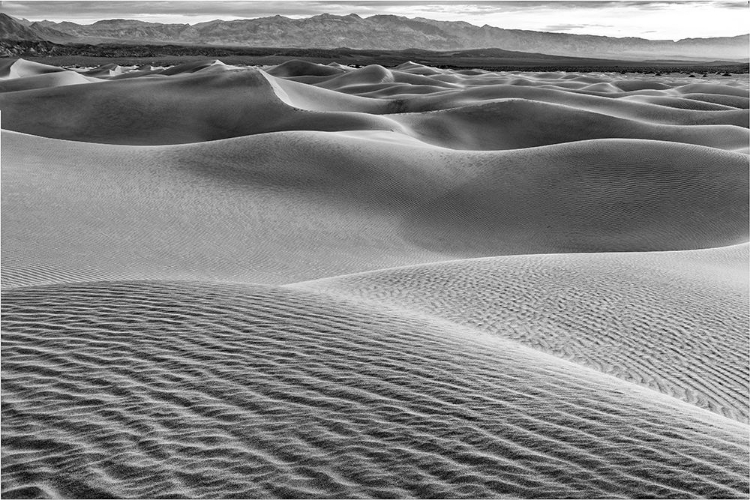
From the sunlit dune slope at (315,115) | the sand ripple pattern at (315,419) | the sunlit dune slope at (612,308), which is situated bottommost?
the sunlit dune slope at (612,308)

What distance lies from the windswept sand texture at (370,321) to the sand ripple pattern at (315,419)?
0.05 ft

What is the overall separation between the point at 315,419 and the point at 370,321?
92.6 inches

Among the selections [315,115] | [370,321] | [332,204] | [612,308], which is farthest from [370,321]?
[315,115]

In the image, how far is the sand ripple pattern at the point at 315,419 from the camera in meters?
3.32

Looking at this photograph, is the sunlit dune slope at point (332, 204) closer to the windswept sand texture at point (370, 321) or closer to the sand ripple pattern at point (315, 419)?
the windswept sand texture at point (370, 321)

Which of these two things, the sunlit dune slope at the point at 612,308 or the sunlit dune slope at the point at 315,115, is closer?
the sunlit dune slope at the point at 612,308

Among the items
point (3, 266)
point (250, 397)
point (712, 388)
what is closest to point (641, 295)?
point (712, 388)

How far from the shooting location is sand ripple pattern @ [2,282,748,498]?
3318mm

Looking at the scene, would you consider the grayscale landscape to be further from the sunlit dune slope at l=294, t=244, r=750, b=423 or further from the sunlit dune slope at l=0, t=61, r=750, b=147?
the sunlit dune slope at l=0, t=61, r=750, b=147

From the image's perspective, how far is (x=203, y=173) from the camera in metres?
21.5

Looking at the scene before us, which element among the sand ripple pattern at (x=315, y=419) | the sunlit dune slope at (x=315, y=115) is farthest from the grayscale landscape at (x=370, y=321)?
the sunlit dune slope at (x=315, y=115)

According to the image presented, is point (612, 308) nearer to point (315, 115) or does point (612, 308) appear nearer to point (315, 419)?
point (315, 419)

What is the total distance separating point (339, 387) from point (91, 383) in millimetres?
1450

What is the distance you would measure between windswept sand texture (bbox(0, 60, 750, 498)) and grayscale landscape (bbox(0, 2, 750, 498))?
0.03 metres
